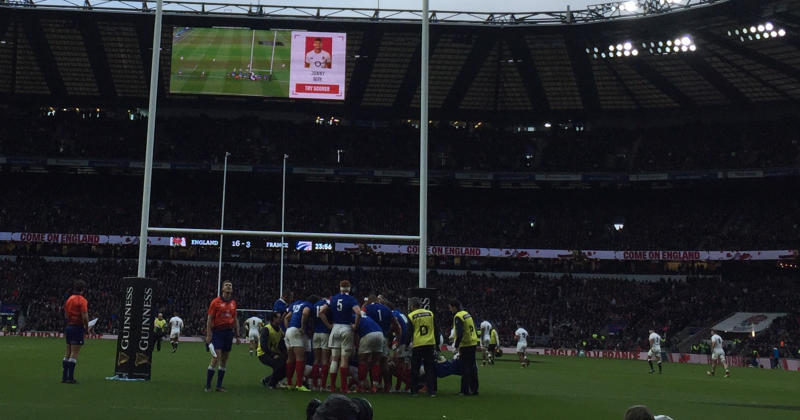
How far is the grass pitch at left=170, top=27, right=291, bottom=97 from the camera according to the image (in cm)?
4666

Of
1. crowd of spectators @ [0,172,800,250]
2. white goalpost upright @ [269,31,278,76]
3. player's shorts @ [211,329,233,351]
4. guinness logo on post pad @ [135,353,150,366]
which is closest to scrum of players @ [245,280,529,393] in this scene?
player's shorts @ [211,329,233,351]

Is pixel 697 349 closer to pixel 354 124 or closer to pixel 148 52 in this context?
pixel 354 124

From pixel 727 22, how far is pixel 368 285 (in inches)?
1100

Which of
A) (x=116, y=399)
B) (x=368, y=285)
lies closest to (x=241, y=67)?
(x=368, y=285)

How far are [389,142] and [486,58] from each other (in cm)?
1284

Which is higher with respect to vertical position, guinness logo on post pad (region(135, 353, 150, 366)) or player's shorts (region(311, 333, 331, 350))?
player's shorts (region(311, 333, 331, 350))

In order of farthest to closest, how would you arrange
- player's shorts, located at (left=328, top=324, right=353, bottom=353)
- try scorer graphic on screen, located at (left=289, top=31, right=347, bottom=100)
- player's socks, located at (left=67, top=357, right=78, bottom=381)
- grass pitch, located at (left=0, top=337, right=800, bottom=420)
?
try scorer graphic on screen, located at (left=289, top=31, right=347, bottom=100) → player's socks, located at (left=67, top=357, right=78, bottom=381) → player's shorts, located at (left=328, top=324, right=353, bottom=353) → grass pitch, located at (left=0, top=337, right=800, bottom=420)

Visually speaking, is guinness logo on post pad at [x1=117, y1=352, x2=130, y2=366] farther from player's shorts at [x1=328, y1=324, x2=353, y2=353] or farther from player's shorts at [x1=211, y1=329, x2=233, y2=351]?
player's shorts at [x1=328, y1=324, x2=353, y2=353]

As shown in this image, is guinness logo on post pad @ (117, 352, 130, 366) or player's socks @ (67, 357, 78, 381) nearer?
player's socks @ (67, 357, 78, 381)

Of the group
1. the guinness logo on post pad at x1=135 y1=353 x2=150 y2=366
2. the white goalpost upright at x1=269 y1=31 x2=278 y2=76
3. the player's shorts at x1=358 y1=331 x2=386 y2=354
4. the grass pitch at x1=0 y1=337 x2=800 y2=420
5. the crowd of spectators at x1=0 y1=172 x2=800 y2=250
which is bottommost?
the grass pitch at x1=0 y1=337 x2=800 y2=420

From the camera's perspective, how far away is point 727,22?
43312 mm

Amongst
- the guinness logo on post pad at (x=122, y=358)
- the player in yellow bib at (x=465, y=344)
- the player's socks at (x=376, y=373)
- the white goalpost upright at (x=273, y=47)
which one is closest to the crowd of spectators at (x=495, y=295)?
the white goalpost upright at (x=273, y=47)

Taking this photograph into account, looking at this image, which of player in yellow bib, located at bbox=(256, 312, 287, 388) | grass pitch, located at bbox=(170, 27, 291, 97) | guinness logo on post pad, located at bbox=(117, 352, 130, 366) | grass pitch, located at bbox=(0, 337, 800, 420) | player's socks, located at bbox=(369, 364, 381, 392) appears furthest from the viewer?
grass pitch, located at bbox=(170, 27, 291, 97)

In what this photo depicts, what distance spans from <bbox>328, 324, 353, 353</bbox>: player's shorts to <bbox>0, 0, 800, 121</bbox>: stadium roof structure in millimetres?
33621
